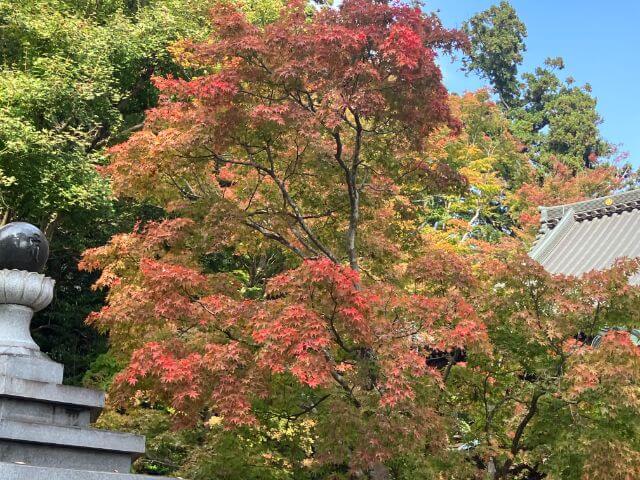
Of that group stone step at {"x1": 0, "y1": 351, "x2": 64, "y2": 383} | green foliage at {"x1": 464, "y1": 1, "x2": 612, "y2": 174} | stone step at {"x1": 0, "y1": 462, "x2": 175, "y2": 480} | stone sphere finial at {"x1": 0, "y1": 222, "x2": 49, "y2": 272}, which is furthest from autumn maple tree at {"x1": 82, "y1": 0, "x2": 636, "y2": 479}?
green foliage at {"x1": 464, "y1": 1, "x2": 612, "y2": 174}

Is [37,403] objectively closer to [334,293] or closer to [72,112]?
[334,293]

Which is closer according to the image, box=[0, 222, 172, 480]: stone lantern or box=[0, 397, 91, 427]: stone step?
box=[0, 222, 172, 480]: stone lantern

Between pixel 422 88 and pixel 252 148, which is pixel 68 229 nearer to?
pixel 252 148

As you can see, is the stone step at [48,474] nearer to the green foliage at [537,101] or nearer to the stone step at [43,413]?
the stone step at [43,413]

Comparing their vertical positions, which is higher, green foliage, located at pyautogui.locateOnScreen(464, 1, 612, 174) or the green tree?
green foliage, located at pyautogui.locateOnScreen(464, 1, 612, 174)

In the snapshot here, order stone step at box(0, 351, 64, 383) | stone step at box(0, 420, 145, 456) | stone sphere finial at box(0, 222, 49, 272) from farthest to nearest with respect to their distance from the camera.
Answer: stone sphere finial at box(0, 222, 49, 272) < stone step at box(0, 351, 64, 383) < stone step at box(0, 420, 145, 456)

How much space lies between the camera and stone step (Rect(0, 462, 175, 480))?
588cm

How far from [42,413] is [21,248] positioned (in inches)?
59.9

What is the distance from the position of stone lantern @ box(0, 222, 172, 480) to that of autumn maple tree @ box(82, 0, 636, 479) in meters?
1.40

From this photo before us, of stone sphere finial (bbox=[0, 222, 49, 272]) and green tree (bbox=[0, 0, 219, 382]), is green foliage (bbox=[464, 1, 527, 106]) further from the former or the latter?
stone sphere finial (bbox=[0, 222, 49, 272])

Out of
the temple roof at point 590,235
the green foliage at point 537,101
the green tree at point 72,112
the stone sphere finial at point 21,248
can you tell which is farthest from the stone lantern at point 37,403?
the green foliage at point 537,101

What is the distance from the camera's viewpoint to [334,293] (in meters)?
8.54

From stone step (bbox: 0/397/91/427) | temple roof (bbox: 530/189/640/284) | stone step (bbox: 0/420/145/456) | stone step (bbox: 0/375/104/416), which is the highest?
temple roof (bbox: 530/189/640/284)

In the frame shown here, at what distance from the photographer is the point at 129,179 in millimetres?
11289
